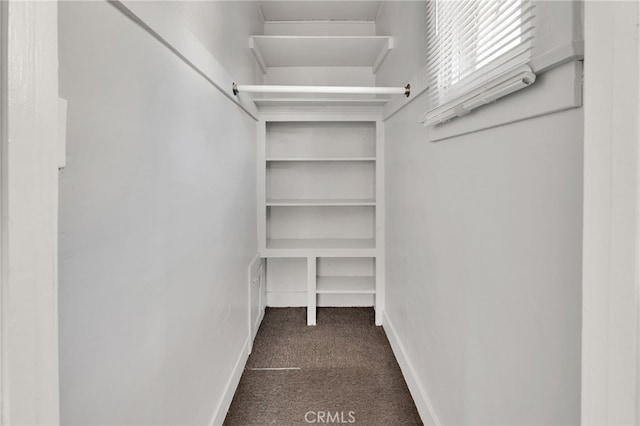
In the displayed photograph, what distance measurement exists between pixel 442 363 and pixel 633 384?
3.80 feet

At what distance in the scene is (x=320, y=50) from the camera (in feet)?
9.32

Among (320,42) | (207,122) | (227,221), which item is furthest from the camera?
(320,42)

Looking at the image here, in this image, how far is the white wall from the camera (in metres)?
0.77

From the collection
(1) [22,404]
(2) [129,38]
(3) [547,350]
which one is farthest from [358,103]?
(1) [22,404]

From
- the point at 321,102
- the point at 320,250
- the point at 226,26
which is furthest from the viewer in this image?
the point at 320,250

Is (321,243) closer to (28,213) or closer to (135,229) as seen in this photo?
(135,229)

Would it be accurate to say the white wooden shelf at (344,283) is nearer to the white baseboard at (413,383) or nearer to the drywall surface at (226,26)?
the white baseboard at (413,383)

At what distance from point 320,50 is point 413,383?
2.23 metres

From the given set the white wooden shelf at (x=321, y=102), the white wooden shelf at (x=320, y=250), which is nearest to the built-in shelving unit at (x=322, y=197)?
the white wooden shelf at (x=320, y=250)

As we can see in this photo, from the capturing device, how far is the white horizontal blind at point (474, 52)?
Answer: 90 centimetres

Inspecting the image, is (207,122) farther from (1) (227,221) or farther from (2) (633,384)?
(2) (633,384)

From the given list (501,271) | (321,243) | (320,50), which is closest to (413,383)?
(501,271)

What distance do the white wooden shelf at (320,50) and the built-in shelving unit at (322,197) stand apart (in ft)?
1.52

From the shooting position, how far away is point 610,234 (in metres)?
0.49
